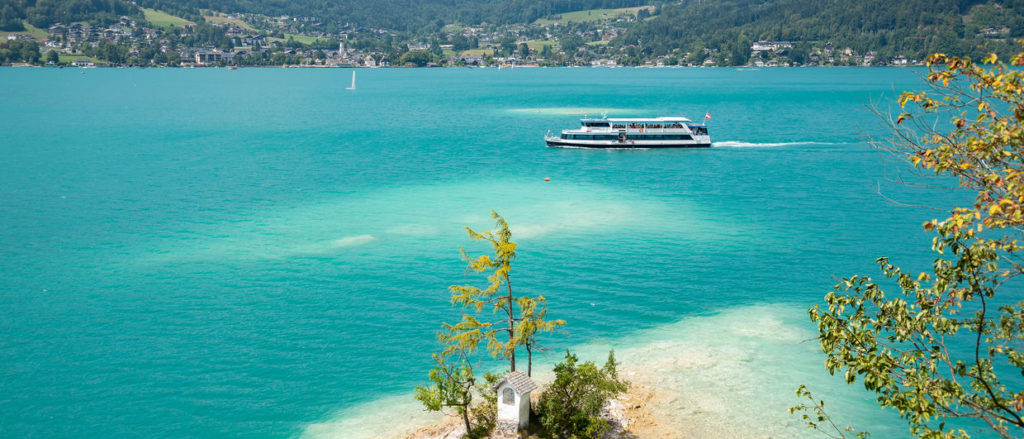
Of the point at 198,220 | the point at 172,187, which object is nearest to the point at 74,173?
the point at 172,187

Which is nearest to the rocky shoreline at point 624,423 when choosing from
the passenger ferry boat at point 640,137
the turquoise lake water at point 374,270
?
the turquoise lake water at point 374,270

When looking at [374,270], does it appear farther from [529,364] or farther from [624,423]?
[624,423]

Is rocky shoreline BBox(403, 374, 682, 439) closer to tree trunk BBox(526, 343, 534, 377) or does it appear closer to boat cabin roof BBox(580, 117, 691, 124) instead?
tree trunk BBox(526, 343, 534, 377)

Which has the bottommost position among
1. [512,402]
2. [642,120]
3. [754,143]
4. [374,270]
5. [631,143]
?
[374,270]

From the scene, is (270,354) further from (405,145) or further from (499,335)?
(405,145)

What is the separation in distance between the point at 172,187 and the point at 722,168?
7121 cm

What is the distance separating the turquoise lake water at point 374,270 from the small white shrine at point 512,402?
18.2 feet

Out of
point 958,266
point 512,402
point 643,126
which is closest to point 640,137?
point 643,126

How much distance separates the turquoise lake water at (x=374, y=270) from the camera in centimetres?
3556

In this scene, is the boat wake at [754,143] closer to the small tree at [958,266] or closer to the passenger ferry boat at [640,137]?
the passenger ferry boat at [640,137]

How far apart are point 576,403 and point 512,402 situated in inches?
108

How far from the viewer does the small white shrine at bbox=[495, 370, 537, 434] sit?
28973 millimetres

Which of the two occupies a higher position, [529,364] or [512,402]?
[529,364]

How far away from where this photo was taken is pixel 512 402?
29250 millimetres
